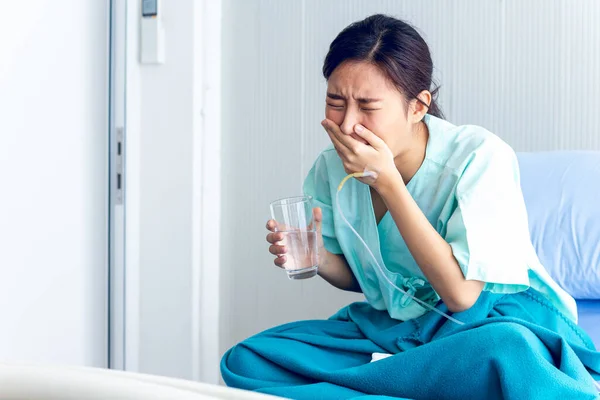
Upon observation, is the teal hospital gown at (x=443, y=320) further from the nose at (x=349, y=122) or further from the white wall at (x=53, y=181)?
the white wall at (x=53, y=181)

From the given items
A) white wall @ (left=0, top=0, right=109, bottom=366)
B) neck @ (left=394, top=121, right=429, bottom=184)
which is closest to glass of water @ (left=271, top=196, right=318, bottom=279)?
neck @ (left=394, top=121, right=429, bottom=184)

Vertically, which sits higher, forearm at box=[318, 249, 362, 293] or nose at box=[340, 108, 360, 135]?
nose at box=[340, 108, 360, 135]

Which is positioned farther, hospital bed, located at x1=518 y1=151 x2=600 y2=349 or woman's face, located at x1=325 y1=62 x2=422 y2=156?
hospital bed, located at x1=518 y1=151 x2=600 y2=349

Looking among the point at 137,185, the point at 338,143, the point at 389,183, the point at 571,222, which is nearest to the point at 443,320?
the point at 389,183

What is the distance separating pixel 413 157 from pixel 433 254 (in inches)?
10.7

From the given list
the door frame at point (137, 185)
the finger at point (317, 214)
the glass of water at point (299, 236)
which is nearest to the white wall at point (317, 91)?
the door frame at point (137, 185)

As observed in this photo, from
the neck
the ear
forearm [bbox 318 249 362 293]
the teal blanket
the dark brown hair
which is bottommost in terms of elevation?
the teal blanket

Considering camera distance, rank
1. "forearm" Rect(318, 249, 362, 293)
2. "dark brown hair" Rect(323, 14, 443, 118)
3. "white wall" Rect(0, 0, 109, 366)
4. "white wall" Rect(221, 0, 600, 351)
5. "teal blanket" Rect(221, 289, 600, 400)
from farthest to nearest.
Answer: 1. "white wall" Rect(221, 0, 600, 351)
2. "white wall" Rect(0, 0, 109, 366)
3. "forearm" Rect(318, 249, 362, 293)
4. "dark brown hair" Rect(323, 14, 443, 118)
5. "teal blanket" Rect(221, 289, 600, 400)

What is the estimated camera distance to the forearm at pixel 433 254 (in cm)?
125

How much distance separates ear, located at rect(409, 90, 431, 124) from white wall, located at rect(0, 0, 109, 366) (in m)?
1.10

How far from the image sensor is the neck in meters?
1.46

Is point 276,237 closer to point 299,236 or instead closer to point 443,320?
point 299,236

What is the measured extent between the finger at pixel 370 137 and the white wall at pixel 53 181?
1051mm

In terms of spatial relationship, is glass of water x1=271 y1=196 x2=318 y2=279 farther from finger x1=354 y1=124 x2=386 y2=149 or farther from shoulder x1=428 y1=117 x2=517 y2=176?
shoulder x1=428 y1=117 x2=517 y2=176
